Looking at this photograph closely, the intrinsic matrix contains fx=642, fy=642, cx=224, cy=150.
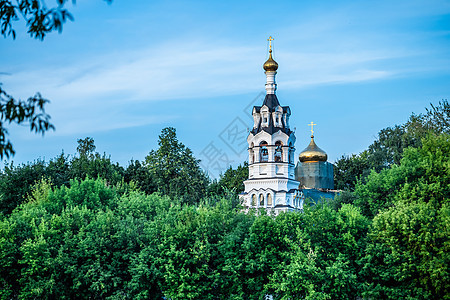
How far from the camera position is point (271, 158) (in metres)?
50.8

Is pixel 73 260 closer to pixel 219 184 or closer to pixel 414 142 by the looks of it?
pixel 219 184

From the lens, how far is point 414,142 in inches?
2359

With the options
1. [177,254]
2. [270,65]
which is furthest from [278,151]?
[177,254]

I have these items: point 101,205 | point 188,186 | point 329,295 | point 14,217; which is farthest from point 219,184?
point 329,295

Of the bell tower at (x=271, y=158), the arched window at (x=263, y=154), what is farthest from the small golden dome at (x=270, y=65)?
the arched window at (x=263, y=154)

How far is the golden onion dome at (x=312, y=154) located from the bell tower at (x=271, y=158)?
10943 mm

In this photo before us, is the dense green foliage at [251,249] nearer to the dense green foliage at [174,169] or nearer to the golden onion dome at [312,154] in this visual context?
the dense green foliage at [174,169]

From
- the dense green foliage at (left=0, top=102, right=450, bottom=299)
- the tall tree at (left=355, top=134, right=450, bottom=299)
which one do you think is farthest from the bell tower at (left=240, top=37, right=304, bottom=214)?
the tall tree at (left=355, top=134, right=450, bottom=299)

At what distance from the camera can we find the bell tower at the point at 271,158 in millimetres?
50688

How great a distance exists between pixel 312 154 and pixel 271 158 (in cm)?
1274

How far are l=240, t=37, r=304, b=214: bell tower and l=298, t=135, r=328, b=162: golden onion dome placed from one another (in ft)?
35.9

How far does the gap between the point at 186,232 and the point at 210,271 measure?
2110 millimetres

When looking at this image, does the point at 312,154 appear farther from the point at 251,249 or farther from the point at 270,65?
the point at 251,249

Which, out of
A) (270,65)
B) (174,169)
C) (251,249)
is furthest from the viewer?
(174,169)
